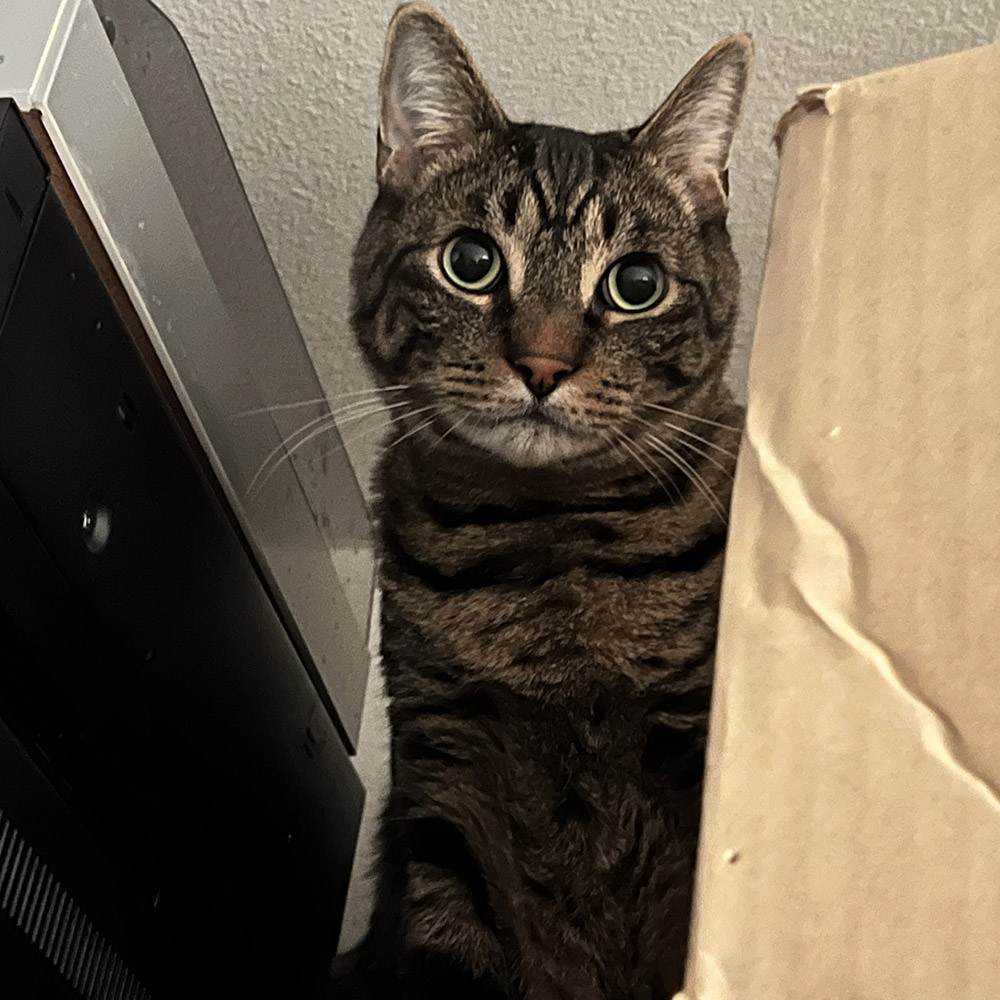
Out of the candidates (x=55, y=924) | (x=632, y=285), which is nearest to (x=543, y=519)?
(x=632, y=285)

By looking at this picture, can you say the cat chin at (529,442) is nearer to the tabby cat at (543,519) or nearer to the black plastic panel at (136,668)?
the tabby cat at (543,519)

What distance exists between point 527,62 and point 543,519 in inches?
17.5

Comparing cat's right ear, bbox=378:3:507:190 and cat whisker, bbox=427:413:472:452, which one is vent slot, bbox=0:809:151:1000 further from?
cat's right ear, bbox=378:3:507:190

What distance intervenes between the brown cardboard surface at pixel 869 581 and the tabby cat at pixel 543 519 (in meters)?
0.36

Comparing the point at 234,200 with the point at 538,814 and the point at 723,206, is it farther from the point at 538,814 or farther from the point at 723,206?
the point at 538,814

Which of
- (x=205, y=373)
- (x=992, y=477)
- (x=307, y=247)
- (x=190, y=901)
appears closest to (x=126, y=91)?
(x=205, y=373)

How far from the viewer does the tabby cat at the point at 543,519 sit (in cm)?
79

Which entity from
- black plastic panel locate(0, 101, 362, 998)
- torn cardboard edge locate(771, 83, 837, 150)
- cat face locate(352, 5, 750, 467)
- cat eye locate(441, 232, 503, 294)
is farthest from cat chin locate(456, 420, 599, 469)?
torn cardboard edge locate(771, 83, 837, 150)

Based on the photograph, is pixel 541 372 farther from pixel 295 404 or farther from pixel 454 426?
pixel 295 404

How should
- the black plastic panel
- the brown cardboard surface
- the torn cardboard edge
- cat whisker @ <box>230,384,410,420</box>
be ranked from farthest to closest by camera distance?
cat whisker @ <box>230,384,410,420</box>, the black plastic panel, the torn cardboard edge, the brown cardboard surface

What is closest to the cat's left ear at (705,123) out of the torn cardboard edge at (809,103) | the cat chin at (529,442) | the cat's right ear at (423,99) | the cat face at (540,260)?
the cat face at (540,260)

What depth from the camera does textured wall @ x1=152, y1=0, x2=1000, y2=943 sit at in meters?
0.99

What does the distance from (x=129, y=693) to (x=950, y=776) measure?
1.68 ft

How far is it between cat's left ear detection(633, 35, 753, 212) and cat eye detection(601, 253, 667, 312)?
97 millimetres
